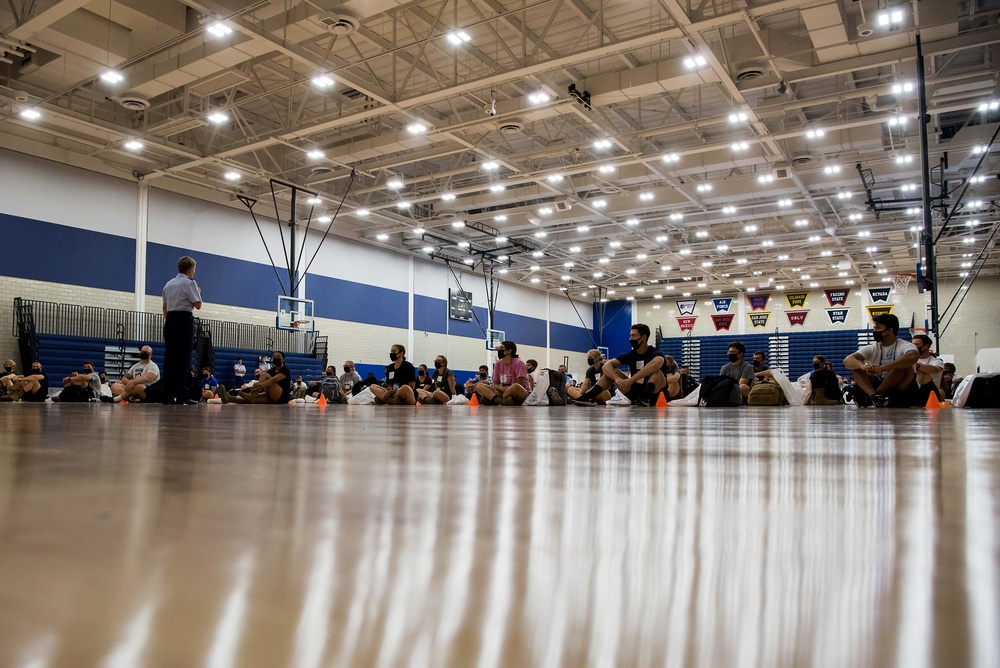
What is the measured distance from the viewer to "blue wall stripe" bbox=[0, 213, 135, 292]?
1295 centimetres

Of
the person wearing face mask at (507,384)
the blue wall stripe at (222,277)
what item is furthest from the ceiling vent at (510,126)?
the blue wall stripe at (222,277)

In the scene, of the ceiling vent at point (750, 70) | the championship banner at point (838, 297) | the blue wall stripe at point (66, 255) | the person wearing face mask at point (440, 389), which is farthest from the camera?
the championship banner at point (838, 297)

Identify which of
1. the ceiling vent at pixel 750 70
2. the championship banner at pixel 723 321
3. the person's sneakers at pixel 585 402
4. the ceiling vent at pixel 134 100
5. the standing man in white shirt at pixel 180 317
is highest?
the ceiling vent at pixel 750 70

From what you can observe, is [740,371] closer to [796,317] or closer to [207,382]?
[207,382]

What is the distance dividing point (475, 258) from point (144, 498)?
2309 centimetres

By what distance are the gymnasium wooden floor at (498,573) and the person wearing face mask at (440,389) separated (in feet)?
28.4

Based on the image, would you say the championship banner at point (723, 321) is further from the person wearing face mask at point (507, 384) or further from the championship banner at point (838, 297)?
the person wearing face mask at point (507, 384)

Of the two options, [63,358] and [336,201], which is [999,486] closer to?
[63,358]

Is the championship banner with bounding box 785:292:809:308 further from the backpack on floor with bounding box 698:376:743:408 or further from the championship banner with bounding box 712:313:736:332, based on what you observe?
the backpack on floor with bounding box 698:376:743:408

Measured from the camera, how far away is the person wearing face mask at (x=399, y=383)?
28.7 feet

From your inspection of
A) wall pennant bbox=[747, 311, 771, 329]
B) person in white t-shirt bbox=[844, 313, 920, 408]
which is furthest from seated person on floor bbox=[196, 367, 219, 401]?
wall pennant bbox=[747, 311, 771, 329]

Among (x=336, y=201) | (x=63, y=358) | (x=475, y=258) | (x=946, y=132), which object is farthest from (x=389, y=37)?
(x=475, y=258)

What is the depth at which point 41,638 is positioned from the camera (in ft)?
0.90

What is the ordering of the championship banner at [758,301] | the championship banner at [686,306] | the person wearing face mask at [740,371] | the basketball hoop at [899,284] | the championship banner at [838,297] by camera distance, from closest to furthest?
the person wearing face mask at [740,371]
the basketball hoop at [899,284]
the championship banner at [838,297]
the championship banner at [758,301]
the championship banner at [686,306]
